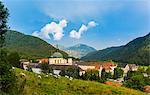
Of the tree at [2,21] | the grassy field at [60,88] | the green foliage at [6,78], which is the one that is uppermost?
the tree at [2,21]

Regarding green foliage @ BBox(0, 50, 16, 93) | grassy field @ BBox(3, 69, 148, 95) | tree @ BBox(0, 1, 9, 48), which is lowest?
grassy field @ BBox(3, 69, 148, 95)

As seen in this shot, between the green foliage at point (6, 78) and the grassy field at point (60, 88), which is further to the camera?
the grassy field at point (60, 88)

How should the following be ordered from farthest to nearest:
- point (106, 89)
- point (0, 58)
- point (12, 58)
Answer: point (12, 58) → point (106, 89) → point (0, 58)

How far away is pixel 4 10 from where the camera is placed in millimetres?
26344

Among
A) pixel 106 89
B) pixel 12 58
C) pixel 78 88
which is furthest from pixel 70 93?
pixel 12 58

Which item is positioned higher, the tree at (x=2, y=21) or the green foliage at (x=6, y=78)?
the tree at (x=2, y=21)

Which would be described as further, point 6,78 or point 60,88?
point 60,88

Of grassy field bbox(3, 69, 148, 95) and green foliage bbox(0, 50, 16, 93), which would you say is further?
grassy field bbox(3, 69, 148, 95)

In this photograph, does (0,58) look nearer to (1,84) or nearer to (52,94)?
(1,84)

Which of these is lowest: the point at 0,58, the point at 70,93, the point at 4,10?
the point at 70,93

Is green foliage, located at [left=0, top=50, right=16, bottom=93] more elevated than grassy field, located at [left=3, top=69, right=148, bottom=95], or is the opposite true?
green foliage, located at [left=0, top=50, right=16, bottom=93]

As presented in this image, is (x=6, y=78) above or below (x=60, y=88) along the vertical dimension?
above

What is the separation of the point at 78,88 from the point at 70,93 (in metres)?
2.58

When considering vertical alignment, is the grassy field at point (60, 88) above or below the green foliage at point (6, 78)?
below
